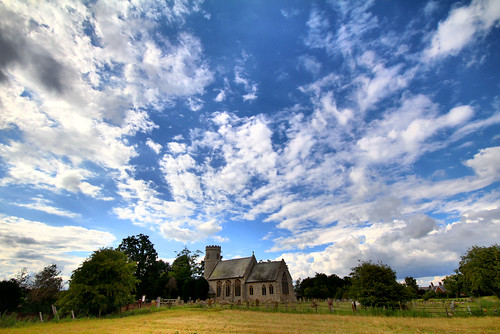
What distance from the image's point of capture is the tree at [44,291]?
33.8 m

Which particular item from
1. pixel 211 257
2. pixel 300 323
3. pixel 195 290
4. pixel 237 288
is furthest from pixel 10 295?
pixel 211 257

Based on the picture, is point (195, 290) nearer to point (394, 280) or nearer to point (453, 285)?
point (394, 280)

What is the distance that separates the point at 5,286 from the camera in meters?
32.1

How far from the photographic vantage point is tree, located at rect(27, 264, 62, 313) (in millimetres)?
33750

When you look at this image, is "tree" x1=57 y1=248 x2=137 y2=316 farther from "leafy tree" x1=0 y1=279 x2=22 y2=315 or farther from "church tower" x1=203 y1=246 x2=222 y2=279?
"church tower" x1=203 y1=246 x2=222 y2=279

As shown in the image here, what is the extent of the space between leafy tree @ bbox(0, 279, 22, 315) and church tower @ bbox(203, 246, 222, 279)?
132 feet

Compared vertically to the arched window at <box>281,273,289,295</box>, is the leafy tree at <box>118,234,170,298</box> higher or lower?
higher

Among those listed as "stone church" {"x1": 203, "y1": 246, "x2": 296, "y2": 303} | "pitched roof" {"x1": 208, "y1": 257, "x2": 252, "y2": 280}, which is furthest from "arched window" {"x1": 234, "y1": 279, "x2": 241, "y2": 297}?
"pitched roof" {"x1": 208, "y1": 257, "x2": 252, "y2": 280}

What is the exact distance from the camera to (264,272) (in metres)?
57.5

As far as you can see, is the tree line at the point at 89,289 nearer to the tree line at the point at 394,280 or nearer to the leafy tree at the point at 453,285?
the tree line at the point at 394,280

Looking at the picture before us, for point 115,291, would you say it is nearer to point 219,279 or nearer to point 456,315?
point 456,315

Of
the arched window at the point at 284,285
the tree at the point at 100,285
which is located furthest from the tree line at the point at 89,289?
the arched window at the point at 284,285

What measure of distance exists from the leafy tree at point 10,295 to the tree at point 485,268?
56838 mm

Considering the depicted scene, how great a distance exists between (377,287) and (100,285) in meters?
27.6
